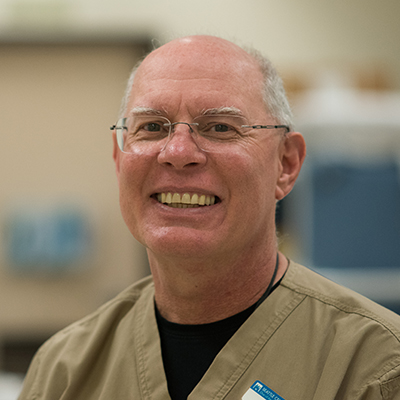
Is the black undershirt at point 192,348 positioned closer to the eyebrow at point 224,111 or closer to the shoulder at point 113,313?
the shoulder at point 113,313

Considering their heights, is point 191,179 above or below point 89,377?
above

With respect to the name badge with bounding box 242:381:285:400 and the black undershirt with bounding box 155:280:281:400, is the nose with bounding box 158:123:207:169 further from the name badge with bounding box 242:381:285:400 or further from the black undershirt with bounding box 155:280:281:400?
the name badge with bounding box 242:381:285:400

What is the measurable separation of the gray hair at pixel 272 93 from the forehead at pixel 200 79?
0.09 ft

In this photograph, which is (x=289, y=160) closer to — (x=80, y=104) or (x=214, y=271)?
(x=214, y=271)

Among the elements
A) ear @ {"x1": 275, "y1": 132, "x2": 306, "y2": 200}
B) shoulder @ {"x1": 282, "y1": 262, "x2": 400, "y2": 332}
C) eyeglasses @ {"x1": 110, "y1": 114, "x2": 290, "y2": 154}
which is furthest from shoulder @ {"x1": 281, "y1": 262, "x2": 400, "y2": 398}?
eyeglasses @ {"x1": 110, "y1": 114, "x2": 290, "y2": 154}

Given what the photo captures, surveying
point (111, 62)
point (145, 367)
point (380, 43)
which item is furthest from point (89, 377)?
point (380, 43)

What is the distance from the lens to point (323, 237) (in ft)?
7.22

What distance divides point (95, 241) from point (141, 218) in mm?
1743

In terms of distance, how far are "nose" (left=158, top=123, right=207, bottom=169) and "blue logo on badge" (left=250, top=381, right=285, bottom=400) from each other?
48 centimetres

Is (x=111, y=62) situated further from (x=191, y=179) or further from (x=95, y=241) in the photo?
(x=191, y=179)

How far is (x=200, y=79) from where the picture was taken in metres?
1.10

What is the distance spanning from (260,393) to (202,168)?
482 millimetres

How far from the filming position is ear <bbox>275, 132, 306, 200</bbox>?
1244 millimetres

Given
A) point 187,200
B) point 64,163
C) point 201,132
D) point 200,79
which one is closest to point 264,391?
point 187,200
